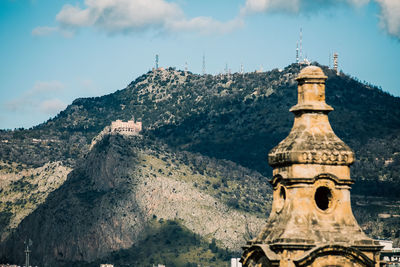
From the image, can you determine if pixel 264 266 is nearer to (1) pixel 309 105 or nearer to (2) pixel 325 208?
(2) pixel 325 208

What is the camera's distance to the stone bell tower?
47.8 meters

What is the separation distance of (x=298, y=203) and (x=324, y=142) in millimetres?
2679

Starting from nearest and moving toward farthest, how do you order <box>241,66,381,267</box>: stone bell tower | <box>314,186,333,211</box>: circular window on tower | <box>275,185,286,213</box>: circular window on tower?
<box>241,66,381,267</box>: stone bell tower, <box>314,186,333,211</box>: circular window on tower, <box>275,185,286,213</box>: circular window on tower

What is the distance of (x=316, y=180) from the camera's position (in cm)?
4888

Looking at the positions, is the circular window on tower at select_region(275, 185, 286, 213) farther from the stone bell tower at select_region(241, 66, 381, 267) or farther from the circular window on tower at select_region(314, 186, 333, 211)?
the circular window on tower at select_region(314, 186, 333, 211)

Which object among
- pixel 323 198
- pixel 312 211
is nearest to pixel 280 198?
pixel 323 198

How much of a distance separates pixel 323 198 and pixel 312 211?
1442 mm

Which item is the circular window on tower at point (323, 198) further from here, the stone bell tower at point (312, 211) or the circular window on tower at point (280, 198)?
the circular window on tower at point (280, 198)

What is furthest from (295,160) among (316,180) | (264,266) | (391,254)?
(391,254)

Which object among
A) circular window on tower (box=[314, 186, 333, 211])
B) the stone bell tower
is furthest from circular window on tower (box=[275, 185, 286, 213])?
circular window on tower (box=[314, 186, 333, 211])

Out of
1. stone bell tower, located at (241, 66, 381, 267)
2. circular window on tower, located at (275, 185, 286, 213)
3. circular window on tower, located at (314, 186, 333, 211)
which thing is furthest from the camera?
circular window on tower, located at (275, 185, 286, 213)

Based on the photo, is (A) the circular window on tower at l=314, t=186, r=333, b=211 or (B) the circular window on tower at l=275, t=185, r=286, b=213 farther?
(B) the circular window on tower at l=275, t=185, r=286, b=213

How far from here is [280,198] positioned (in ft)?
164

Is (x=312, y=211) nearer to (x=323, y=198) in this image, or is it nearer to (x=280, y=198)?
(x=323, y=198)
